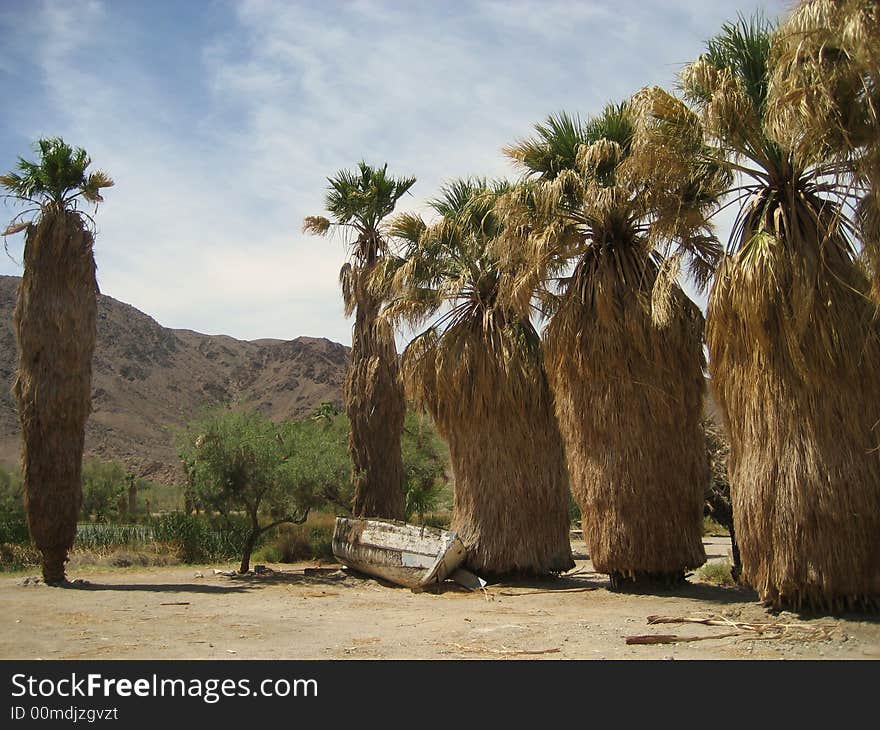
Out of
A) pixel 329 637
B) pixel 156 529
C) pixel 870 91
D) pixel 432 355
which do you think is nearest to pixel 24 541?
pixel 156 529

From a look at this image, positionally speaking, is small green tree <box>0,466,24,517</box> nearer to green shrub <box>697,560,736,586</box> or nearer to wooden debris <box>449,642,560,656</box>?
green shrub <box>697,560,736,586</box>

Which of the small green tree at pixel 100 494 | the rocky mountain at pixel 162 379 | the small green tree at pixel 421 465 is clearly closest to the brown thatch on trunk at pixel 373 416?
the small green tree at pixel 421 465

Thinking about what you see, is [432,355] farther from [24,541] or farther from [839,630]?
[24,541]

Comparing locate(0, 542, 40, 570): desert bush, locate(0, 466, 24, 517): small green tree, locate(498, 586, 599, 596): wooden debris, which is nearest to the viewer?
locate(498, 586, 599, 596): wooden debris

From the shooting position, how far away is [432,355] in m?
17.2

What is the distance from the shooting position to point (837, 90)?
7.90 metres

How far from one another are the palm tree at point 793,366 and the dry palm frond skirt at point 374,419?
1201 cm

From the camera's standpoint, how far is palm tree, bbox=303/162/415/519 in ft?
70.3

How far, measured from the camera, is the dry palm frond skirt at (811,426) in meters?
9.62

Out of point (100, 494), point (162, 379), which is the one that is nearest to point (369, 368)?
point (100, 494)

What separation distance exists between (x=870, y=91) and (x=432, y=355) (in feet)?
35.0

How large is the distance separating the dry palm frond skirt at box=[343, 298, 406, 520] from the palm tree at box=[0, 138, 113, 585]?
6941mm

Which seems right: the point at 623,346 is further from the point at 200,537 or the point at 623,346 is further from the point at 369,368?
the point at 200,537

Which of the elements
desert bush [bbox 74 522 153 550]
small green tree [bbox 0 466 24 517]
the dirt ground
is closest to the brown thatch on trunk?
the dirt ground
